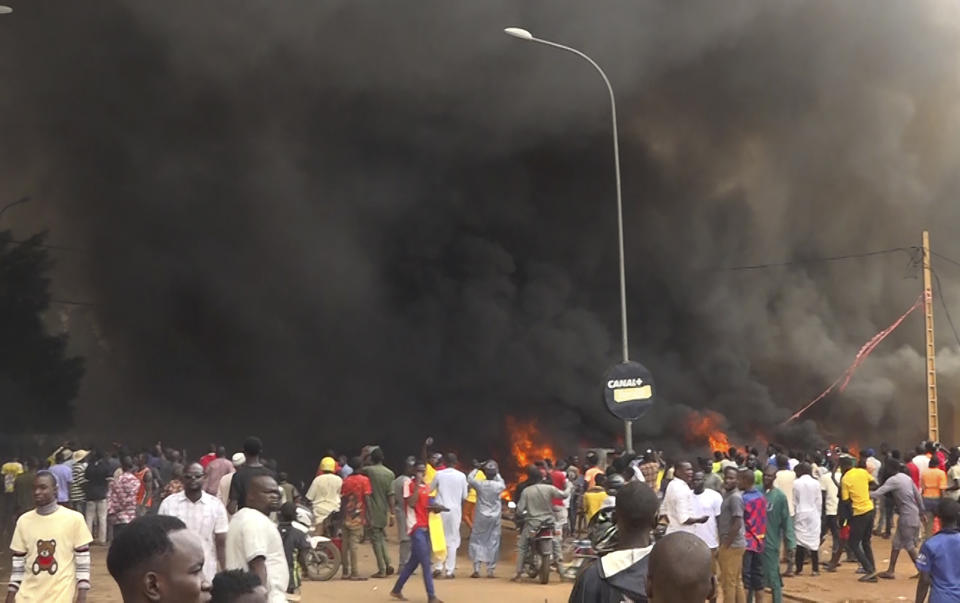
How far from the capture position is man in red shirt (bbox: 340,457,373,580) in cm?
1472

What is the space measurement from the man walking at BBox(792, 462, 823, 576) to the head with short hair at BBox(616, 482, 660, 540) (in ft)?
36.2

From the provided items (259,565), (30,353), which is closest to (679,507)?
(259,565)

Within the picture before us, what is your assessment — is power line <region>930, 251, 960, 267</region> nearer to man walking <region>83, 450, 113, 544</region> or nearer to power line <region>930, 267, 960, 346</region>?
power line <region>930, 267, 960, 346</region>

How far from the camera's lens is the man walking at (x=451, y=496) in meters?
14.0

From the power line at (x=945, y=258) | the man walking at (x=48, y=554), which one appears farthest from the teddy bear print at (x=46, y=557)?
the power line at (x=945, y=258)

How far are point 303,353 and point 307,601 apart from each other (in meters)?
23.3

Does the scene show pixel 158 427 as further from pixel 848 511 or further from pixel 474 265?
pixel 848 511

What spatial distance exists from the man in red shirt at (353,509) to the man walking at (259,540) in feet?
28.2

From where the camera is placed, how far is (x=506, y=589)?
552 inches

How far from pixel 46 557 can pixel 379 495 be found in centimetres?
847

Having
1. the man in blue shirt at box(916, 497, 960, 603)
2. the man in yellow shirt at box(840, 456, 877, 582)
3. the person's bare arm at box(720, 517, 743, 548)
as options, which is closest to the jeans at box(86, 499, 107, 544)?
the man in yellow shirt at box(840, 456, 877, 582)

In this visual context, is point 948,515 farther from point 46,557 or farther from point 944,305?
point 944,305

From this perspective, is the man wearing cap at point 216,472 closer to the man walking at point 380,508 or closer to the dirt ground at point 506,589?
the dirt ground at point 506,589

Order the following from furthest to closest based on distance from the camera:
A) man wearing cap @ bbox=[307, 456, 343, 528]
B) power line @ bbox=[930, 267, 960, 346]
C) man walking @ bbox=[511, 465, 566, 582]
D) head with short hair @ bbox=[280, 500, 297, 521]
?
power line @ bbox=[930, 267, 960, 346]
man wearing cap @ bbox=[307, 456, 343, 528]
man walking @ bbox=[511, 465, 566, 582]
head with short hair @ bbox=[280, 500, 297, 521]
